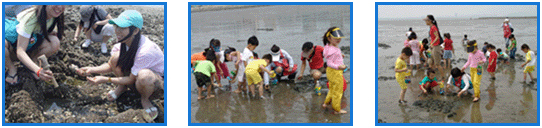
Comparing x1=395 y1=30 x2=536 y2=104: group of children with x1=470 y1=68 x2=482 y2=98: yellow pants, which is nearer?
x1=395 y1=30 x2=536 y2=104: group of children

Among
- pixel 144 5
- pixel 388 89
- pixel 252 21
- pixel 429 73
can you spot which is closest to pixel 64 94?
pixel 144 5

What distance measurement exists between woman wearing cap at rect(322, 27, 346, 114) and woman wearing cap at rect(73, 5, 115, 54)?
2.68 m

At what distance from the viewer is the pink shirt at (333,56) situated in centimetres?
525

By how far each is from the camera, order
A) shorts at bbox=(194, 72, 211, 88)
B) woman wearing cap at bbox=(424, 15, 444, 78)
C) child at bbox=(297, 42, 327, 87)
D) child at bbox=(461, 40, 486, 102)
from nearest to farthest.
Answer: child at bbox=(461, 40, 486, 102)
shorts at bbox=(194, 72, 211, 88)
child at bbox=(297, 42, 327, 87)
woman wearing cap at bbox=(424, 15, 444, 78)

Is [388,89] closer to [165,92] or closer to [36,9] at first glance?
[165,92]

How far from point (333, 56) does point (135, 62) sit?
2441 mm

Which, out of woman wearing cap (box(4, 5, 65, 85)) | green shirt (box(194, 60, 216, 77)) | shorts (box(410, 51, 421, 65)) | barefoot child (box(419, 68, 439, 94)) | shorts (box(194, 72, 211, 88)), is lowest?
barefoot child (box(419, 68, 439, 94))

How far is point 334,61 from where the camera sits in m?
5.31

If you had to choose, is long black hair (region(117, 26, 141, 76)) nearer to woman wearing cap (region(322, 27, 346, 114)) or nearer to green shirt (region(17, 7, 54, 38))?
green shirt (region(17, 7, 54, 38))

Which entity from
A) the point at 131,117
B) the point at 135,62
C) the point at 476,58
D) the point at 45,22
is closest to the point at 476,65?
the point at 476,58

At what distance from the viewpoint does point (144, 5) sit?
17.4ft

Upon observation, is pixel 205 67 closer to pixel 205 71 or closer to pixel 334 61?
pixel 205 71

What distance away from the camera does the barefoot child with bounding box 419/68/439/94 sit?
265 inches

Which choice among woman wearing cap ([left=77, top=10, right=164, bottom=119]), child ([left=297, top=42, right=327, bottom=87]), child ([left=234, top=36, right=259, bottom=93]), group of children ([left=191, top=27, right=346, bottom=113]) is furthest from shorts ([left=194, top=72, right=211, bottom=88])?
child ([left=297, top=42, right=327, bottom=87])
